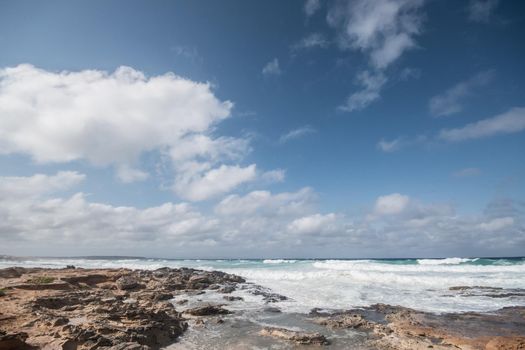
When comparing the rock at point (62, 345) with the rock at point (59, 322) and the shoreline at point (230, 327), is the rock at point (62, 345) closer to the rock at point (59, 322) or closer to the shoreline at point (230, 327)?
the shoreline at point (230, 327)

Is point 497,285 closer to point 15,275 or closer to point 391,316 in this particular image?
point 391,316


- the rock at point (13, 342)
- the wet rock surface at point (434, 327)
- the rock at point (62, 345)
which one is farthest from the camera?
the wet rock surface at point (434, 327)

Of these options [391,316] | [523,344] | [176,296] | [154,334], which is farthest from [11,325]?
[523,344]

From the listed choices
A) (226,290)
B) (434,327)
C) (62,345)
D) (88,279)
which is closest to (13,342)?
(62,345)

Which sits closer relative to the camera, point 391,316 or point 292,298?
point 391,316

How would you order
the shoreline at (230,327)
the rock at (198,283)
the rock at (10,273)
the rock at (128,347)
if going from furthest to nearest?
1. the rock at (10,273)
2. the rock at (198,283)
3. the shoreline at (230,327)
4. the rock at (128,347)

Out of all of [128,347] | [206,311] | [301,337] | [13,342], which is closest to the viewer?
[13,342]

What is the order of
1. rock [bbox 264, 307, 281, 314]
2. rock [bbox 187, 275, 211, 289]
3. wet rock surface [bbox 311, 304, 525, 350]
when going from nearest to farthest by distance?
wet rock surface [bbox 311, 304, 525, 350]
rock [bbox 264, 307, 281, 314]
rock [bbox 187, 275, 211, 289]

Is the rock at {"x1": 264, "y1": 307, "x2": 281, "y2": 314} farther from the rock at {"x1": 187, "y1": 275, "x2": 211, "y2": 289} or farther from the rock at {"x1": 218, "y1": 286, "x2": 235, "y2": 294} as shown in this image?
the rock at {"x1": 187, "y1": 275, "x2": 211, "y2": 289}

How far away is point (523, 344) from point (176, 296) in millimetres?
16515

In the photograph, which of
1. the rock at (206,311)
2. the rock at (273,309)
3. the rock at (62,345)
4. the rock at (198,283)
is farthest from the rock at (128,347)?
the rock at (198,283)

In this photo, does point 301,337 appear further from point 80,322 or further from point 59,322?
point 59,322

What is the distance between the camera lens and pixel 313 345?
971cm

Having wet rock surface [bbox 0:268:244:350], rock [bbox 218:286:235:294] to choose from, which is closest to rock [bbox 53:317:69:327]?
wet rock surface [bbox 0:268:244:350]
